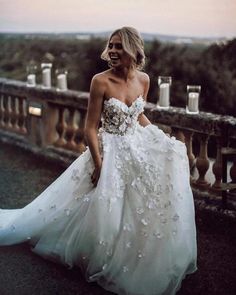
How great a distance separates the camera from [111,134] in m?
2.31

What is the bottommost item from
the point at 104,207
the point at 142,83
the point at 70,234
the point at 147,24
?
the point at 70,234

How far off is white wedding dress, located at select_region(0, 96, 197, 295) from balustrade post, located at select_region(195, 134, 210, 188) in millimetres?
774

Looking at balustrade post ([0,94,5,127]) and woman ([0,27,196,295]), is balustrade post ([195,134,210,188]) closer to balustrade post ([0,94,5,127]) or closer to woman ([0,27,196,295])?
woman ([0,27,196,295])

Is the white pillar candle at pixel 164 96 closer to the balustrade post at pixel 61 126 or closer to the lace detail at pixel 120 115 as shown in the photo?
the lace detail at pixel 120 115

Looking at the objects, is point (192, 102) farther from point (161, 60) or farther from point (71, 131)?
point (161, 60)

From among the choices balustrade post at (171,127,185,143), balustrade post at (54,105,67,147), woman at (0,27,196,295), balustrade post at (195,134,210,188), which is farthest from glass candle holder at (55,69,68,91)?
woman at (0,27,196,295)

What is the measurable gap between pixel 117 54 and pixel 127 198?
0.69 m

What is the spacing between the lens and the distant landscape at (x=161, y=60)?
5258 millimetres

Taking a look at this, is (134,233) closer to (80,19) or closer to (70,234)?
(70,234)

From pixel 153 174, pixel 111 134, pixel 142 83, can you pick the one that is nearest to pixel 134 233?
pixel 153 174

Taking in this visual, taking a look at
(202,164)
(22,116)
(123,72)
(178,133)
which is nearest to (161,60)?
(22,116)

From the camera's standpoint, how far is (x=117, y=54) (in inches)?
84.3

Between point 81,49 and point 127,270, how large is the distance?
545 cm

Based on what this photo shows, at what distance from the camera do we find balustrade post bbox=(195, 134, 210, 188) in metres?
3.07
